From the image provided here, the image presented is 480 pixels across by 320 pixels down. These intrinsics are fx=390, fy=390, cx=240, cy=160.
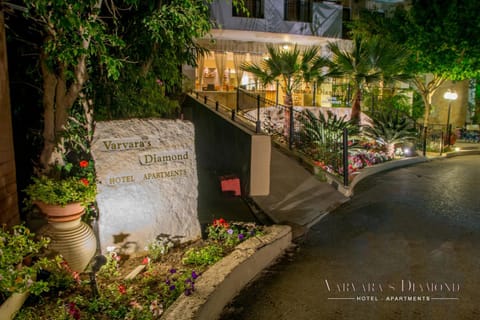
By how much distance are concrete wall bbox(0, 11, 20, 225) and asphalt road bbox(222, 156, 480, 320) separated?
8.71 feet

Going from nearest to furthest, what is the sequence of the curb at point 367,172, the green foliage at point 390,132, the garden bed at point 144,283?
the garden bed at point 144,283 < the curb at point 367,172 < the green foliage at point 390,132

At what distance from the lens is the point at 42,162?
547 cm

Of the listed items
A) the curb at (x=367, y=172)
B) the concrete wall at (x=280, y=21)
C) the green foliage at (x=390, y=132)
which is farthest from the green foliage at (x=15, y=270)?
the concrete wall at (x=280, y=21)

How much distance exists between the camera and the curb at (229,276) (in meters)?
3.46

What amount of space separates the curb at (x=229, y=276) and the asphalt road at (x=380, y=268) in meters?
0.13

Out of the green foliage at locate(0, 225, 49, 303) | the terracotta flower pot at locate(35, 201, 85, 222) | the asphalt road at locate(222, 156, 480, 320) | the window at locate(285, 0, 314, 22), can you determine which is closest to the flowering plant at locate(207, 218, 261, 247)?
the asphalt road at locate(222, 156, 480, 320)

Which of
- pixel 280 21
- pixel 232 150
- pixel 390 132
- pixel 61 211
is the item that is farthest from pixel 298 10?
pixel 61 211

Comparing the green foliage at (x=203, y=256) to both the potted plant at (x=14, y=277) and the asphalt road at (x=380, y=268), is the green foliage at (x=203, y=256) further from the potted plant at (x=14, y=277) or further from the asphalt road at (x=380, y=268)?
the potted plant at (x=14, y=277)

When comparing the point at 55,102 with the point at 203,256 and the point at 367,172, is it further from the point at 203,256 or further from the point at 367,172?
the point at 367,172

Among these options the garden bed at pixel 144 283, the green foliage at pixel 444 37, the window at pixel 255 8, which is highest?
the window at pixel 255 8

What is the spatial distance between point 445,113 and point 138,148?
2266 cm

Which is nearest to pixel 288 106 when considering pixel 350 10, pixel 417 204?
pixel 417 204

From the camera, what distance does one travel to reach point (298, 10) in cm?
1698

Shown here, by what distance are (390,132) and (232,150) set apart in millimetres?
6553
